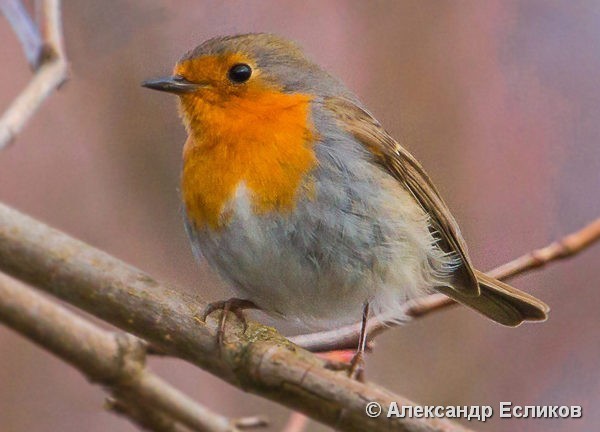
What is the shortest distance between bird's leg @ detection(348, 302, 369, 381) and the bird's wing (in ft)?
1.25

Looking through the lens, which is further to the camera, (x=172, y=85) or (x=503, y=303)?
(x=503, y=303)

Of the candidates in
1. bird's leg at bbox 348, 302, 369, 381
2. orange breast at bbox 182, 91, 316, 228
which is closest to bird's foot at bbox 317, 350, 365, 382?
bird's leg at bbox 348, 302, 369, 381

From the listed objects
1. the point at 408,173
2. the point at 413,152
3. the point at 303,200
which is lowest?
the point at 303,200

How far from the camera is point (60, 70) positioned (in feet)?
8.12

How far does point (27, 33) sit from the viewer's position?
8.50ft

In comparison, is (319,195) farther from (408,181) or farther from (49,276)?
(49,276)

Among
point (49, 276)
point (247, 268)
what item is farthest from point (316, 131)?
point (49, 276)

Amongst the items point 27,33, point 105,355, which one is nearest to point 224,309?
point 105,355

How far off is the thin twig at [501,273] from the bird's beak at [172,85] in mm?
837

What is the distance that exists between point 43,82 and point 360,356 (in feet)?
3.70

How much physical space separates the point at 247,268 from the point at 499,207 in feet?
4.90

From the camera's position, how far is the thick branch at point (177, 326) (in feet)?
6.11

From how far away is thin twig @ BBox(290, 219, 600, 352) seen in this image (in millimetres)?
2012

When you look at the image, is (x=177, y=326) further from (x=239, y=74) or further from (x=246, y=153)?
(x=239, y=74)
